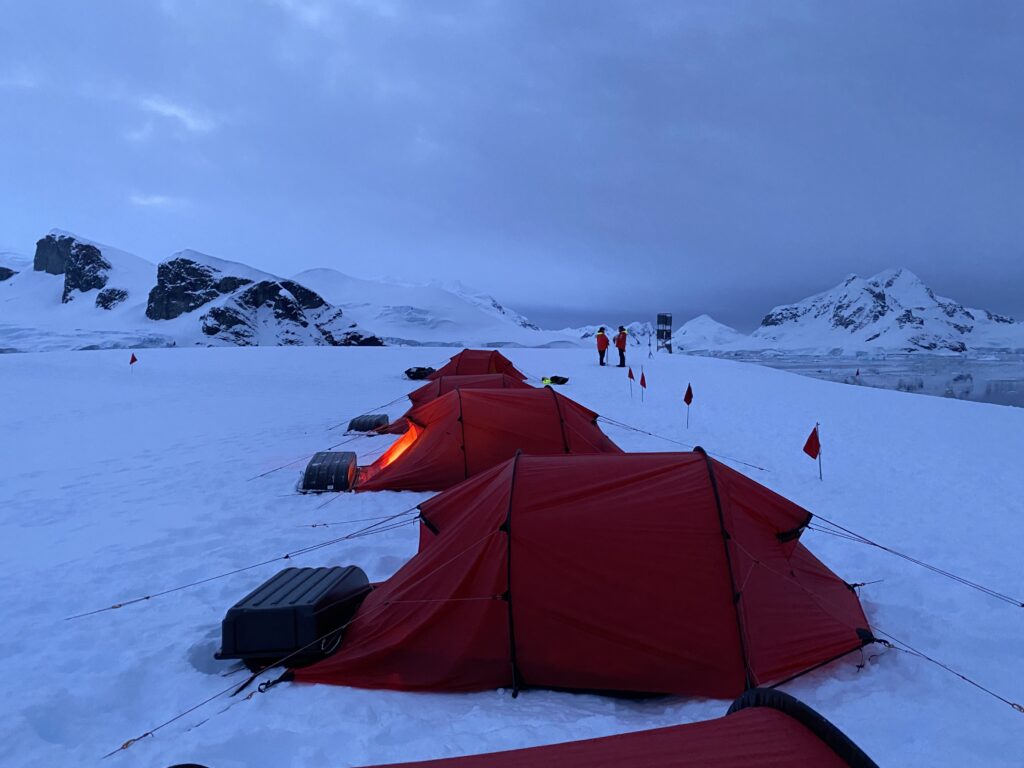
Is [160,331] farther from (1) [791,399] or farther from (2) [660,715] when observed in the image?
(2) [660,715]

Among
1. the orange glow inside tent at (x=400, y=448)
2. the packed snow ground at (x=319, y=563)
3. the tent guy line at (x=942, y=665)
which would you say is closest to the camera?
the packed snow ground at (x=319, y=563)

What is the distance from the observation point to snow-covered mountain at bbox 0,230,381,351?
233 ft

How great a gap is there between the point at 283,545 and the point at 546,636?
3648mm

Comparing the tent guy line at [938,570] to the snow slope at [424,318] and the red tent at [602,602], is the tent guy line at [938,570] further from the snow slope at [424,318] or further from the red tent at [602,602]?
the snow slope at [424,318]

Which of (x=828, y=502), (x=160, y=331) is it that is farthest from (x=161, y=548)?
(x=160, y=331)

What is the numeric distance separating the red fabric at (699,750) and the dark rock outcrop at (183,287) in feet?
315

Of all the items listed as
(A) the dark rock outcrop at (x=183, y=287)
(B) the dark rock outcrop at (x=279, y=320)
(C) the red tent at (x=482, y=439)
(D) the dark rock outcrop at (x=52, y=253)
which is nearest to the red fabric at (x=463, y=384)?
(C) the red tent at (x=482, y=439)

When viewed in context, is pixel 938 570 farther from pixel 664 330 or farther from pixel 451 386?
pixel 664 330

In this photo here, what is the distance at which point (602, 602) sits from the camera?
3748 millimetres

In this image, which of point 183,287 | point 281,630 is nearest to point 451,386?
point 281,630

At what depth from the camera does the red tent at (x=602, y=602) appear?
366 centimetres

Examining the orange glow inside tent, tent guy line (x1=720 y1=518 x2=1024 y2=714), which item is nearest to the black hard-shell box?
tent guy line (x1=720 y1=518 x2=1024 y2=714)

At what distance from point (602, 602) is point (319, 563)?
10.6 feet

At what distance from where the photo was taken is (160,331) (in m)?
72.5
